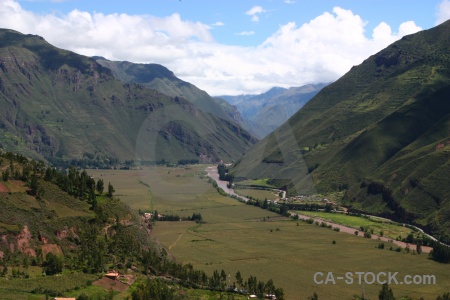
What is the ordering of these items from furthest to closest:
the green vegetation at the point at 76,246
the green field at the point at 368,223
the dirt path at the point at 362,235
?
the green field at the point at 368,223
the dirt path at the point at 362,235
the green vegetation at the point at 76,246

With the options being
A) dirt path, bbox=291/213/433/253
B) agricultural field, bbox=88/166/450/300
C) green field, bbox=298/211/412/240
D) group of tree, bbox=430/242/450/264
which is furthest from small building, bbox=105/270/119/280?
green field, bbox=298/211/412/240

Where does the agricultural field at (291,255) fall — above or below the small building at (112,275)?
below

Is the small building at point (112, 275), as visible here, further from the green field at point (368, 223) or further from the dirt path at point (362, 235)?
the green field at point (368, 223)

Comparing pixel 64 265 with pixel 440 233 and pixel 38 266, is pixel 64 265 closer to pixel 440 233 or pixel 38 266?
pixel 38 266

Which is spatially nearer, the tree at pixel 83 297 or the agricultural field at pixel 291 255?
the tree at pixel 83 297

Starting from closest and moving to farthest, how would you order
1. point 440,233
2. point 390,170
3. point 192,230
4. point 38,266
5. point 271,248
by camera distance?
point 38,266, point 271,248, point 440,233, point 192,230, point 390,170

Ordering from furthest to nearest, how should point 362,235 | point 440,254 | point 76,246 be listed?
point 362,235
point 440,254
point 76,246

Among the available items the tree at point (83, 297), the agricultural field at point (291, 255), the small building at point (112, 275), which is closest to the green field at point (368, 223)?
the agricultural field at point (291, 255)

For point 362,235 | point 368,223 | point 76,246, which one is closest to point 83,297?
point 76,246

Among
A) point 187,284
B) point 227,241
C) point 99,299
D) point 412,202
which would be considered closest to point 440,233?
point 412,202

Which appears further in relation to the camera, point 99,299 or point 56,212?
point 56,212

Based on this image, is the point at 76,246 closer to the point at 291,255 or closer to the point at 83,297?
the point at 83,297
